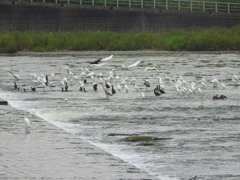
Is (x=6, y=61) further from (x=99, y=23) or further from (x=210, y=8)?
(x=210, y=8)

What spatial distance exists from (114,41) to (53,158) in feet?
129

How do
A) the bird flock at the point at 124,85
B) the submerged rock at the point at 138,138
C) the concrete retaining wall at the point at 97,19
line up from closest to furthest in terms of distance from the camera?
1. the submerged rock at the point at 138,138
2. the bird flock at the point at 124,85
3. the concrete retaining wall at the point at 97,19

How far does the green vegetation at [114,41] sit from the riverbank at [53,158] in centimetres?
3459

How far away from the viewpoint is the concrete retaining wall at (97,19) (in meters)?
54.5

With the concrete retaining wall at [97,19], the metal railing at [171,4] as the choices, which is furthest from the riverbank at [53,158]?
the metal railing at [171,4]

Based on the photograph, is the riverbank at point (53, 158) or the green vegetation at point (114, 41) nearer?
the riverbank at point (53, 158)

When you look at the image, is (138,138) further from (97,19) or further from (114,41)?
(97,19)

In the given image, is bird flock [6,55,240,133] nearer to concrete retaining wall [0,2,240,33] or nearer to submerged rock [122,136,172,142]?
→ submerged rock [122,136,172,142]

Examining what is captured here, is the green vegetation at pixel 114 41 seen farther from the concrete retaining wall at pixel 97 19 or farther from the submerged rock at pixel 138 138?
the submerged rock at pixel 138 138

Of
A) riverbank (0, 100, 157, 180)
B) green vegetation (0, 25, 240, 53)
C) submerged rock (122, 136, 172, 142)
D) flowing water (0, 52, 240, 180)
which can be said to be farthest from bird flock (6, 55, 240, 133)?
green vegetation (0, 25, 240, 53)

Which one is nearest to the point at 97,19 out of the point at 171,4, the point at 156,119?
the point at 171,4

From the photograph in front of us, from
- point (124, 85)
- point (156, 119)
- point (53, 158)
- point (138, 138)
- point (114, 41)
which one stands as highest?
point (53, 158)

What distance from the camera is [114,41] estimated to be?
52.3 metres

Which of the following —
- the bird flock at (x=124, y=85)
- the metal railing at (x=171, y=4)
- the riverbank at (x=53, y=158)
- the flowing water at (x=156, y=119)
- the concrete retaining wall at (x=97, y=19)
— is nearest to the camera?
the riverbank at (x=53, y=158)
